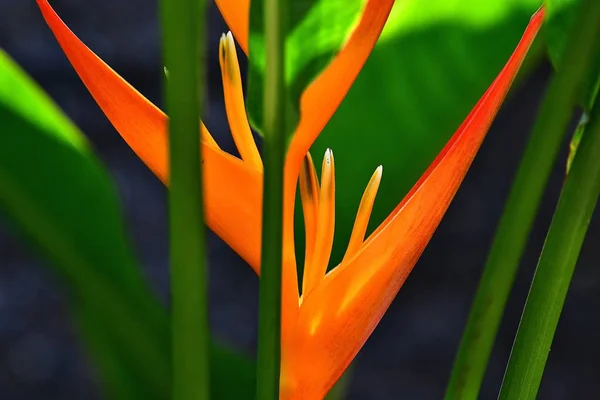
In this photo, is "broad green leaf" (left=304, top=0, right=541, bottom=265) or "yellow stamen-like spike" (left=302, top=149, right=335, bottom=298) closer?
"yellow stamen-like spike" (left=302, top=149, right=335, bottom=298)

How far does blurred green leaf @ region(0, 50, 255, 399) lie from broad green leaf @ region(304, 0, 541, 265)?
101 millimetres

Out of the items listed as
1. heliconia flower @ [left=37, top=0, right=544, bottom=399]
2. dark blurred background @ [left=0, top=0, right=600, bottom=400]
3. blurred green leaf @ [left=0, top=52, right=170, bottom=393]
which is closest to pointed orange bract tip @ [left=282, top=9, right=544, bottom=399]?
heliconia flower @ [left=37, top=0, right=544, bottom=399]

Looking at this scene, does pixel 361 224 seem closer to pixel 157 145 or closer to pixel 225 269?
pixel 157 145

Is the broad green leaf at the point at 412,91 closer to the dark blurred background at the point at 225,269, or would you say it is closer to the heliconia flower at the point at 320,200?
the heliconia flower at the point at 320,200

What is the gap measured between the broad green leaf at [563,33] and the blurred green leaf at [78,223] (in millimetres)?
220

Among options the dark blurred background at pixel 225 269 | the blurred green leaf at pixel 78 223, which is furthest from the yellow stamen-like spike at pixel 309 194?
the dark blurred background at pixel 225 269

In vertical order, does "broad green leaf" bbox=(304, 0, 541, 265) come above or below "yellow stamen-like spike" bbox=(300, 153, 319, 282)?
above

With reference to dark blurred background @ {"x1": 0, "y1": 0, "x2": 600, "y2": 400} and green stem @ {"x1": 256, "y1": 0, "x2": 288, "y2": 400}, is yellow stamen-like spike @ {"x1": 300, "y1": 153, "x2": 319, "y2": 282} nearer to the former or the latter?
green stem @ {"x1": 256, "y1": 0, "x2": 288, "y2": 400}

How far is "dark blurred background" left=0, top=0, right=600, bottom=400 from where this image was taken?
3.08ft

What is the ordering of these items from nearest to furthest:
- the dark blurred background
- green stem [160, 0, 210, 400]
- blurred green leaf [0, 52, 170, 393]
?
1. green stem [160, 0, 210, 400]
2. blurred green leaf [0, 52, 170, 393]
3. the dark blurred background

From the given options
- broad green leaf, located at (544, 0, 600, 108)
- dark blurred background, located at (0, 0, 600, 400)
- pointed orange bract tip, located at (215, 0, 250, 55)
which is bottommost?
dark blurred background, located at (0, 0, 600, 400)

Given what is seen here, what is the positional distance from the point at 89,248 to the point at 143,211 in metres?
0.59

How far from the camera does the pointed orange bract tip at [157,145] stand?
0.84 feet

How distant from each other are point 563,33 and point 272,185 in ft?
0.45
